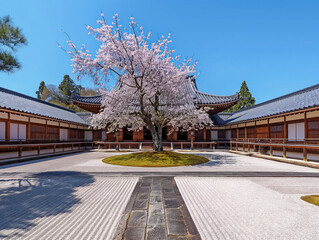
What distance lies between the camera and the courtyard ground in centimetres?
279

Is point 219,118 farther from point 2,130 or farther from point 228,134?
point 2,130

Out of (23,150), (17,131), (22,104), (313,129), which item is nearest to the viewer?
(313,129)

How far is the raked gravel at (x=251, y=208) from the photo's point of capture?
2818 millimetres

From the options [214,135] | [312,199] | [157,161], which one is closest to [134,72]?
[157,161]

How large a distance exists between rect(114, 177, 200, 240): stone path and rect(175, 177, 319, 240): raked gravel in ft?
0.77

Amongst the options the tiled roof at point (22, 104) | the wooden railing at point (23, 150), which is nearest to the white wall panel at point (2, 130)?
the wooden railing at point (23, 150)

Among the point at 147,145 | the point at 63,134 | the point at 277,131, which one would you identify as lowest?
the point at 147,145

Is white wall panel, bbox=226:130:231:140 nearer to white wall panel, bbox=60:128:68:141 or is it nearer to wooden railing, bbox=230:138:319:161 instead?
wooden railing, bbox=230:138:319:161

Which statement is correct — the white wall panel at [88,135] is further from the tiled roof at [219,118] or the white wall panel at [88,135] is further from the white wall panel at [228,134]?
the white wall panel at [228,134]

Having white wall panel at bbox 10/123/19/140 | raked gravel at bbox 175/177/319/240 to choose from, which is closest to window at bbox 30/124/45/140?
white wall panel at bbox 10/123/19/140

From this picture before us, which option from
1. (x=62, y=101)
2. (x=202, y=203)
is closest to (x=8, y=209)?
(x=202, y=203)

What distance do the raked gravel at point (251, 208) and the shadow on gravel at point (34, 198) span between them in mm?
3208

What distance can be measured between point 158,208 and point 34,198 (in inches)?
138

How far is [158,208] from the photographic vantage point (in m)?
3.64
